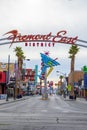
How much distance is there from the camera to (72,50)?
117m

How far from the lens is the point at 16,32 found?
43.2 m

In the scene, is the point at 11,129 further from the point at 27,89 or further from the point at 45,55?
the point at 27,89

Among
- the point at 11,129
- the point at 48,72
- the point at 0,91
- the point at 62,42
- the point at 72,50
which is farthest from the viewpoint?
the point at 72,50

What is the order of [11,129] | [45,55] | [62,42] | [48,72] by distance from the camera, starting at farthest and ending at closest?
[48,72], [45,55], [62,42], [11,129]

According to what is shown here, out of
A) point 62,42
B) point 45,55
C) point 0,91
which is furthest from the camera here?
point 0,91

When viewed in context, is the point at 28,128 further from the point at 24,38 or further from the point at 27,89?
the point at 27,89

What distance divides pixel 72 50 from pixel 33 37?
245ft

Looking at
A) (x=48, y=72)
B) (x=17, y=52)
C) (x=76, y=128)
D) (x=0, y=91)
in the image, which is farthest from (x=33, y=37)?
(x=17, y=52)

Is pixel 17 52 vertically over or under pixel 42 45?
over

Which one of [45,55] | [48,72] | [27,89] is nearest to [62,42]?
[45,55]

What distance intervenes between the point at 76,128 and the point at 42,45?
72.1 ft

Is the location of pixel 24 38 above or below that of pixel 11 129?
above

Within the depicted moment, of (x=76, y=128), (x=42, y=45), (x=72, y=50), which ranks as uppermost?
(x=72, y=50)

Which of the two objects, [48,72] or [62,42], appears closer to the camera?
[62,42]
